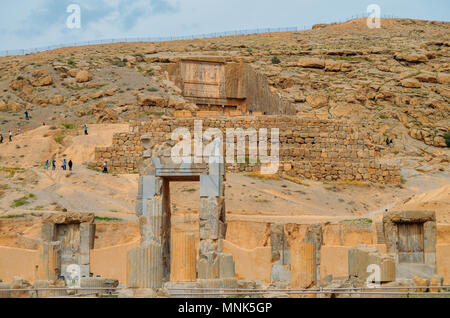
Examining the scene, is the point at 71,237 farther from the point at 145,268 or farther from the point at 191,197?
the point at 191,197

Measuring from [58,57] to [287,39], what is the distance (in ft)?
83.2

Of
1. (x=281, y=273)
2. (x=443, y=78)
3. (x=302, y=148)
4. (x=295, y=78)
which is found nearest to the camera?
(x=281, y=273)

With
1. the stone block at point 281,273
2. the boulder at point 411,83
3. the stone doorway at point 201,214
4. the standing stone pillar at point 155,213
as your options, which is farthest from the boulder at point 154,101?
the stone doorway at point 201,214

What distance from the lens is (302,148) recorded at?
43469 mm

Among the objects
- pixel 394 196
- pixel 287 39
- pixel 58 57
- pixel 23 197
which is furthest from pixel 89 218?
pixel 287 39

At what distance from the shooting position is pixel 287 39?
8644 cm

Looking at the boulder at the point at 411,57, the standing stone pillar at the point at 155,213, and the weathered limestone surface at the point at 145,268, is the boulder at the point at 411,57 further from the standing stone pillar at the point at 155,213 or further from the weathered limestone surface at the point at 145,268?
the weathered limestone surface at the point at 145,268

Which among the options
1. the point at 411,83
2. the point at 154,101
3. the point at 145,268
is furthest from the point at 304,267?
the point at 411,83

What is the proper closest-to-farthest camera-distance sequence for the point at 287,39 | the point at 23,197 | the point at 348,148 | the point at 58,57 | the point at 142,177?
the point at 142,177
the point at 23,197
the point at 348,148
the point at 58,57
the point at 287,39

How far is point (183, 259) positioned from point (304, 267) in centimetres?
275

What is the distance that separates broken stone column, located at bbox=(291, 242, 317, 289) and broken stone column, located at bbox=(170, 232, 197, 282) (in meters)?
2.29

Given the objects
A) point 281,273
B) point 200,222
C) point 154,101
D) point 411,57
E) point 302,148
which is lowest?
point 281,273

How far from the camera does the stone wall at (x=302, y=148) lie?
4159 centimetres
